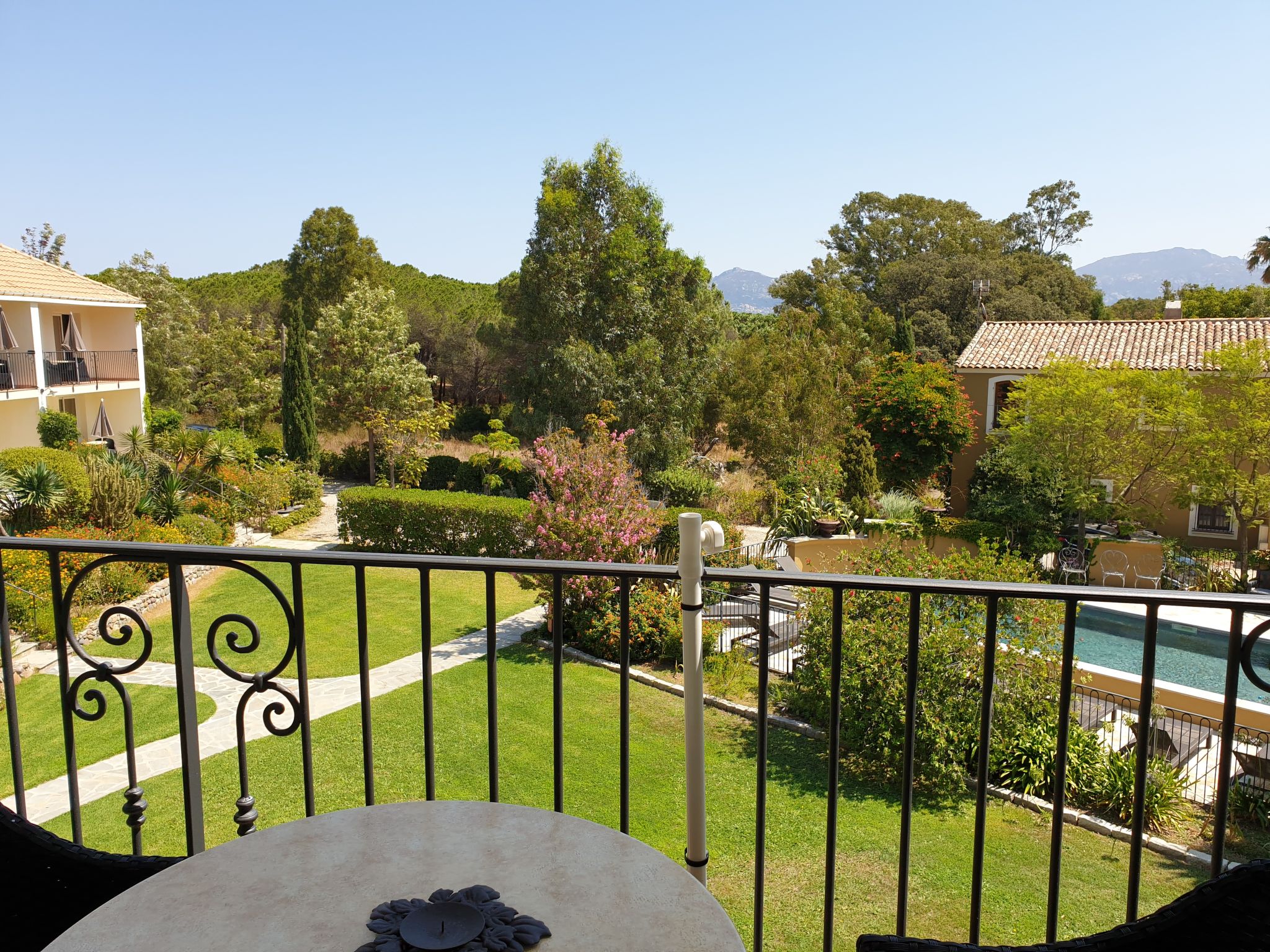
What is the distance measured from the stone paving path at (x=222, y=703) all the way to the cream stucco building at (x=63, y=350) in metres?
9.41

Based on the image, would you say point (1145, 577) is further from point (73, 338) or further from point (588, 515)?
point (73, 338)

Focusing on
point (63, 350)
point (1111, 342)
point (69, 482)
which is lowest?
point (69, 482)

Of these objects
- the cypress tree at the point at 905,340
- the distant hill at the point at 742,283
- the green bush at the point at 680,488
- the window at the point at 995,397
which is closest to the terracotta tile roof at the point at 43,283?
the green bush at the point at 680,488

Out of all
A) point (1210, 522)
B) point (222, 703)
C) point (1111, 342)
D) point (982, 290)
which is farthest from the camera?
point (982, 290)

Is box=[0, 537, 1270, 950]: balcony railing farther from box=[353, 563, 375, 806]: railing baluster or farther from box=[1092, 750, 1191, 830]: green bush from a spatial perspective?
box=[1092, 750, 1191, 830]: green bush

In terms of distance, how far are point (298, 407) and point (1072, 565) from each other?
16568 millimetres

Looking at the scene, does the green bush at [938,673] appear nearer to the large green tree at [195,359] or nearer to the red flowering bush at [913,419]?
the red flowering bush at [913,419]

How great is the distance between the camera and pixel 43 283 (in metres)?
17.2

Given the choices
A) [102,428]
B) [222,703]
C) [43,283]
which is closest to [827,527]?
[222,703]

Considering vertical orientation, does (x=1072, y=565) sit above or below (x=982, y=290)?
below

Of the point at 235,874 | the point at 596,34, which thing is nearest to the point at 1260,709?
the point at 235,874

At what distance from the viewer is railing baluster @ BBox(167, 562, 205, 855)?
5.22 ft

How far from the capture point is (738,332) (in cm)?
2766

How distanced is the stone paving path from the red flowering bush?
370 inches
